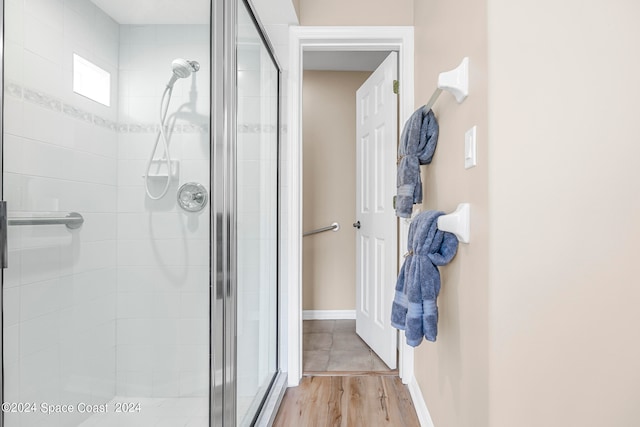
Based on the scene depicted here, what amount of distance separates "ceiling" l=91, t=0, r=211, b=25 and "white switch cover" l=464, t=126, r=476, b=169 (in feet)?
2.98

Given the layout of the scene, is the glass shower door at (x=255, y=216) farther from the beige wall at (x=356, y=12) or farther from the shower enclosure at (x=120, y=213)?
the beige wall at (x=356, y=12)

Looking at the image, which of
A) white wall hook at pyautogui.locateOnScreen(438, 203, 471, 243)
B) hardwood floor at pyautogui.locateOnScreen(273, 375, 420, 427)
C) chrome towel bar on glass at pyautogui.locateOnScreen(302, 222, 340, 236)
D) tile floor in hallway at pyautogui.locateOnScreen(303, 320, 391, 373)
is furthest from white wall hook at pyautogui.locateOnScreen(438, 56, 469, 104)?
chrome towel bar on glass at pyautogui.locateOnScreen(302, 222, 340, 236)

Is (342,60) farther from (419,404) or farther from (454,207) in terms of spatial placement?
(419,404)

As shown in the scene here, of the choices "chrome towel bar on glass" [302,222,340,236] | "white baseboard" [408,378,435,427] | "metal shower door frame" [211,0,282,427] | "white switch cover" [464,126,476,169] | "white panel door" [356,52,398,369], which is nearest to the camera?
"white switch cover" [464,126,476,169]

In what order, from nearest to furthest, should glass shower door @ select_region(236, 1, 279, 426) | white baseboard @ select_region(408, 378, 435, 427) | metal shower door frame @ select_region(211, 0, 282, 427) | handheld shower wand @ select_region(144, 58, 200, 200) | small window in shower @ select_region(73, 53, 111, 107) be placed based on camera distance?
small window in shower @ select_region(73, 53, 111, 107) → handheld shower wand @ select_region(144, 58, 200, 200) → metal shower door frame @ select_region(211, 0, 282, 427) → glass shower door @ select_region(236, 1, 279, 426) → white baseboard @ select_region(408, 378, 435, 427)

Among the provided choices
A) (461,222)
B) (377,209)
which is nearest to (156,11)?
(461,222)

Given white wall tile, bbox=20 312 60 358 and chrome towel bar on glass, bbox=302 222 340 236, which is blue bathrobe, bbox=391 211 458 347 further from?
chrome towel bar on glass, bbox=302 222 340 236

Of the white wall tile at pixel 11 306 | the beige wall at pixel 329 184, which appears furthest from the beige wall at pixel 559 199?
the beige wall at pixel 329 184

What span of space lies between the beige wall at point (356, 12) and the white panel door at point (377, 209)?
247mm

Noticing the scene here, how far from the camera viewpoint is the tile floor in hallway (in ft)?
8.01

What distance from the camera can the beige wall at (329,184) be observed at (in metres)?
3.53

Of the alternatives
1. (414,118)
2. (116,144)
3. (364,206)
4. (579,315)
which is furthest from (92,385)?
(364,206)

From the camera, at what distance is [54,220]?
0.71 metres

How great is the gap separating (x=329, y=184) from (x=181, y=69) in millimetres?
2501
